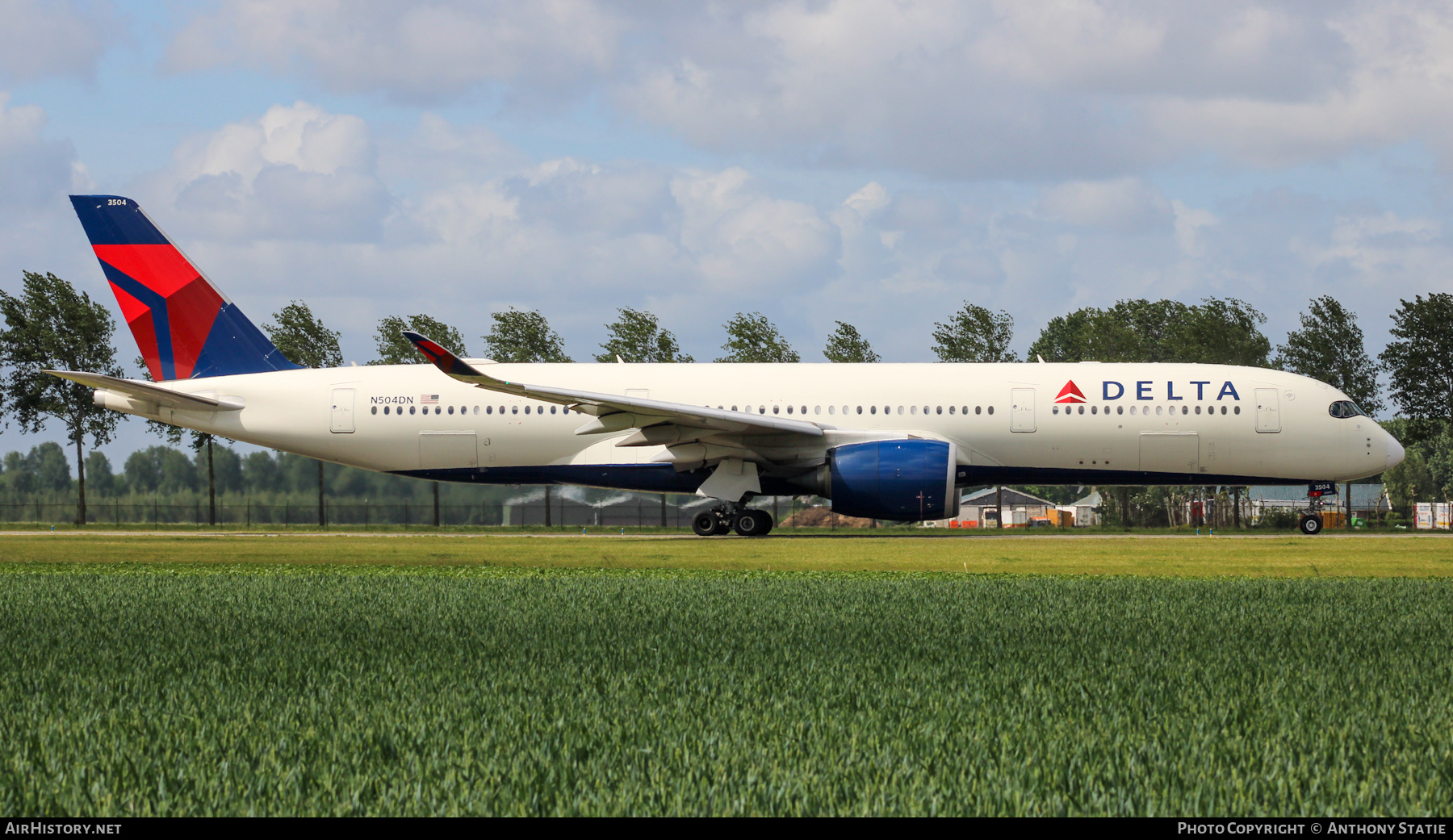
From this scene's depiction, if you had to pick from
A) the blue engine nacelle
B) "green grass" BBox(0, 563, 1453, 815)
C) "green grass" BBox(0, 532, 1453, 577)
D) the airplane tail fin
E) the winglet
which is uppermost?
the airplane tail fin

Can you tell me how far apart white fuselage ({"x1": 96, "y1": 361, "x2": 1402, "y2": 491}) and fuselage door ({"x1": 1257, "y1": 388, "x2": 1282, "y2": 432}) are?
3cm

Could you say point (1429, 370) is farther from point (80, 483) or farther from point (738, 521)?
point (80, 483)

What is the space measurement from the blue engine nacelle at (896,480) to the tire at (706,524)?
237cm

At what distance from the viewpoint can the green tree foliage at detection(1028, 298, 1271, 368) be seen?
4072 cm

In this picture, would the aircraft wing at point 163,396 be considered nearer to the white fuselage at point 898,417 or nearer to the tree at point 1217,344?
the white fuselage at point 898,417

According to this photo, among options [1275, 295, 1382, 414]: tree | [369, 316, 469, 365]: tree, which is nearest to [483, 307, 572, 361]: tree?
[369, 316, 469, 365]: tree

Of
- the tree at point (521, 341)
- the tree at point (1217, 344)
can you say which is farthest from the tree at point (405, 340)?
the tree at point (1217, 344)

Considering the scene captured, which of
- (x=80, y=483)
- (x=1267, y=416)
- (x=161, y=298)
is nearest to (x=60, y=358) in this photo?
(x=80, y=483)

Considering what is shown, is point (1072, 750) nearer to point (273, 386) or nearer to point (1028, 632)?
point (1028, 632)

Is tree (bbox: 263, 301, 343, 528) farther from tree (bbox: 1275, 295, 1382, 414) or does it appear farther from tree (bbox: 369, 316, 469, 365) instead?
tree (bbox: 1275, 295, 1382, 414)

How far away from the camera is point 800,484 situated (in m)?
21.6

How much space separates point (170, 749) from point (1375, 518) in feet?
155

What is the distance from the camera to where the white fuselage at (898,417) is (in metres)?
21.5

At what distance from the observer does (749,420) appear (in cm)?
2003
